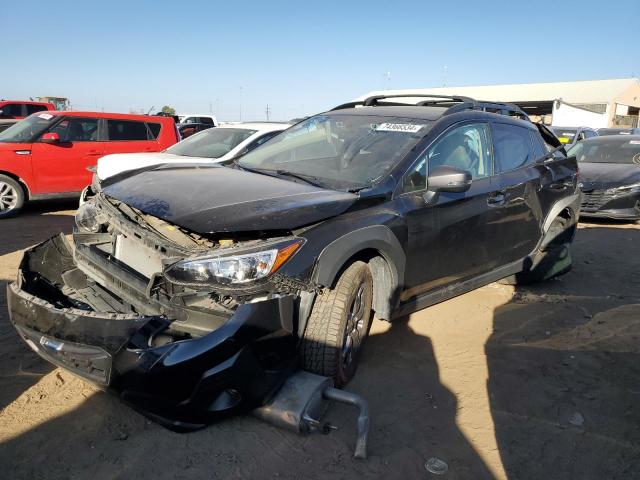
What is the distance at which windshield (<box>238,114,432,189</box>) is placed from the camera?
144 inches

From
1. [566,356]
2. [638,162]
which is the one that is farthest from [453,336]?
[638,162]

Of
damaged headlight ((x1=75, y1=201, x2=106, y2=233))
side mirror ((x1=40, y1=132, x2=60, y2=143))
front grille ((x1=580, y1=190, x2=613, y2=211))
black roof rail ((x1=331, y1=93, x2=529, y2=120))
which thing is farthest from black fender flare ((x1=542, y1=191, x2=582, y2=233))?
side mirror ((x1=40, y1=132, x2=60, y2=143))

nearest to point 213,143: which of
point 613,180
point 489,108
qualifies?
point 489,108

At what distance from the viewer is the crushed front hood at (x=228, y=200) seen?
2746 millimetres

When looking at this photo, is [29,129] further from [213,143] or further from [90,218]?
[90,218]

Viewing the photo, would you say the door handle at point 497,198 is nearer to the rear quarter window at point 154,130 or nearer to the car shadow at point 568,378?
the car shadow at point 568,378

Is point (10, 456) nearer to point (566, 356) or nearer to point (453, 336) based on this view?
point (453, 336)

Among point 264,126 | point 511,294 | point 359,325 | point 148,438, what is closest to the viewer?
point 148,438

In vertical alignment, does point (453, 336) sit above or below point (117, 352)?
below

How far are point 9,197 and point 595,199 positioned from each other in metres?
9.84

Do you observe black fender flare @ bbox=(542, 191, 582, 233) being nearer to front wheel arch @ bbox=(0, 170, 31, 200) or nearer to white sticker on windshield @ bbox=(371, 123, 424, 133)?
white sticker on windshield @ bbox=(371, 123, 424, 133)

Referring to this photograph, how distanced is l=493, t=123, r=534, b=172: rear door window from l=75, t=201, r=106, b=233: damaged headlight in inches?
125

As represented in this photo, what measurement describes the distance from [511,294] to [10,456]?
4531 mm

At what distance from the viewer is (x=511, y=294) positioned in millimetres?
5402
